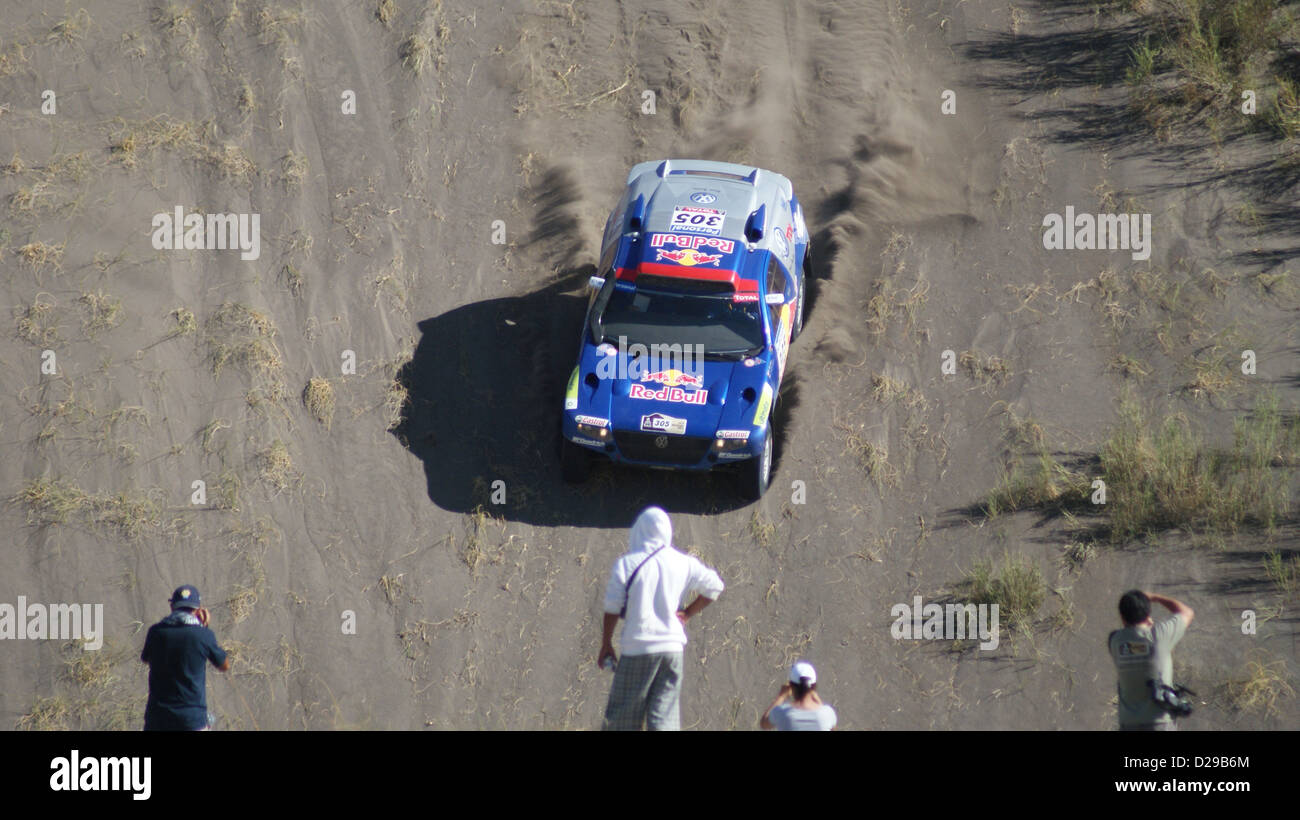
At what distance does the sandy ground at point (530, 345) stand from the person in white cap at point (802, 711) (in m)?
2.86

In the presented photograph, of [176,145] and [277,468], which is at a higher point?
[176,145]

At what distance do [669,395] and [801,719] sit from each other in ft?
14.1

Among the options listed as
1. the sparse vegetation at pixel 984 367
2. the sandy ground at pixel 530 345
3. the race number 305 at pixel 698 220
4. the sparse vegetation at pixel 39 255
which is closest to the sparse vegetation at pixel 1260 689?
the sandy ground at pixel 530 345

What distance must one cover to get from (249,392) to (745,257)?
4.83 metres

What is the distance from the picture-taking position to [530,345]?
12.3m

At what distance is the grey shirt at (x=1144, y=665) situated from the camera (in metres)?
6.97

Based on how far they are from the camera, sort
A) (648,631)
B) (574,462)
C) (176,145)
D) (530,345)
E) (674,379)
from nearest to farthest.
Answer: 1. (648,631)
2. (674,379)
3. (574,462)
4. (530,345)
5. (176,145)

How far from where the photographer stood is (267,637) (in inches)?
391

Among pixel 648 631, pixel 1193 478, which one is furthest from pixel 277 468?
pixel 1193 478

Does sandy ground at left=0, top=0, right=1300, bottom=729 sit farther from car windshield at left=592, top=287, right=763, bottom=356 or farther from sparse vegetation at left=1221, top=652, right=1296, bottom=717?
car windshield at left=592, top=287, right=763, bottom=356

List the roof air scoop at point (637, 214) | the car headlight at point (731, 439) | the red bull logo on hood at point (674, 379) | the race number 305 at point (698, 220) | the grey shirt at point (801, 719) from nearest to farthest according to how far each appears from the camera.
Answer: the grey shirt at point (801, 719)
the car headlight at point (731, 439)
the red bull logo on hood at point (674, 379)
the race number 305 at point (698, 220)
the roof air scoop at point (637, 214)

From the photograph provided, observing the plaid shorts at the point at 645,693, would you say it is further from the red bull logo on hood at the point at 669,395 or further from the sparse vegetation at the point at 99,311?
the sparse vegetation at the point at 99,311

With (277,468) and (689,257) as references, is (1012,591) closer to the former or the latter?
(689,257)

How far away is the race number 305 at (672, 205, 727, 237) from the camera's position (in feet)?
37.1
